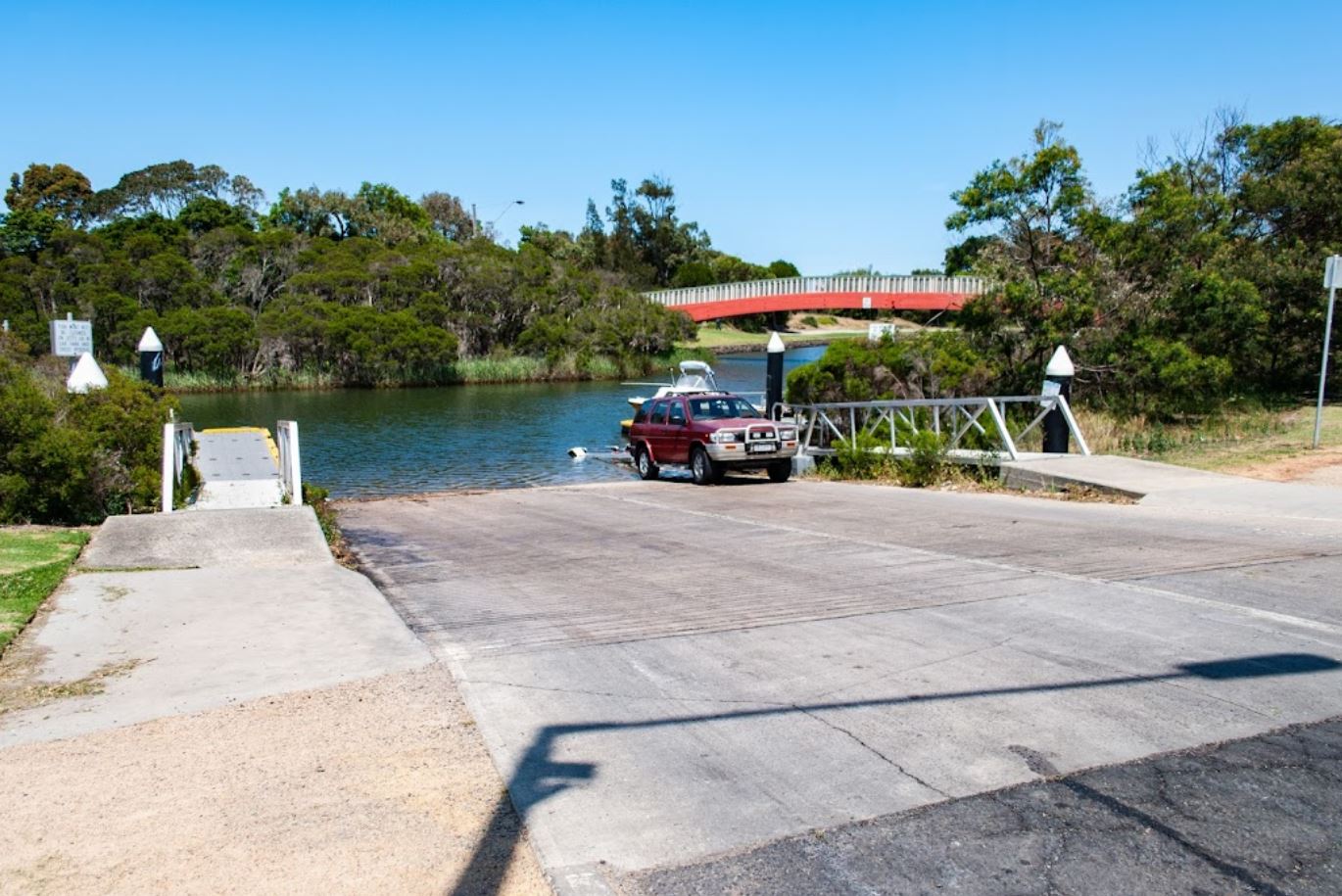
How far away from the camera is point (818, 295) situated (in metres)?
69.0

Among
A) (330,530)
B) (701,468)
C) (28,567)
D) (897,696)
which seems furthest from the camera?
(701,468)

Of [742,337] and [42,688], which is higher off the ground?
[742,337]

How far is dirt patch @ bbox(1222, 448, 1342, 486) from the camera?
14.6m

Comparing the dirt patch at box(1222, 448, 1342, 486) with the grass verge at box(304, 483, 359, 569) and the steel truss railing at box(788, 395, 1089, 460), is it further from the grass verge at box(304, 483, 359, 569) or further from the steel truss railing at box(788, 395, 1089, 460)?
the grass verge at box(304, 483, 359, 569)

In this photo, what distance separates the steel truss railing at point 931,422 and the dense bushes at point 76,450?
42.1 ft

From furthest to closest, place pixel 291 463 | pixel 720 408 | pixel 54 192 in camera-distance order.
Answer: pixel 54 192
pixel 720 408
pixel 291 463

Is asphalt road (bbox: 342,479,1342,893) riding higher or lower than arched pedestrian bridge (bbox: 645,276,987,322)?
lower

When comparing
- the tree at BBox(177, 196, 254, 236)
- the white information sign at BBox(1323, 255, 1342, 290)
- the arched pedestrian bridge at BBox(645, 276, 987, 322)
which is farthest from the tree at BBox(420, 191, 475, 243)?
the white information sign at BBox(1323, 255, 1342, 290)

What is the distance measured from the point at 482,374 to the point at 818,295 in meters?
22.4

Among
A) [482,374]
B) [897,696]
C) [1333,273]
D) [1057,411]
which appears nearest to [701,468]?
[1057,411]

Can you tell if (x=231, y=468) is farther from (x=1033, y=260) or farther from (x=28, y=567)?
(x=1033, y=260)

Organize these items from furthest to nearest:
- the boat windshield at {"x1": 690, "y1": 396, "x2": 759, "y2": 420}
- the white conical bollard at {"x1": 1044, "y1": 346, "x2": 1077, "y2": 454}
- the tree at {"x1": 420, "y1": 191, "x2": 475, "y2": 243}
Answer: the tree at {"x1": 420, "y1": 191, "x2": 475, "y2": 243} < the boat windshield at {"x1": 690, "y1": 396, "x2": 759, "y2": 420} < the white conical bollard at {"x1": 1044, "y1": 346, "x2": 1077, "y2": 454}

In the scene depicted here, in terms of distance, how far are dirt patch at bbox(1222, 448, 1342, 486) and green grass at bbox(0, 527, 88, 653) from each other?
584 inches

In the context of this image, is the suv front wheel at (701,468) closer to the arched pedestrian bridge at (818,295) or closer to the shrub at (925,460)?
the shrub at (925,460)
